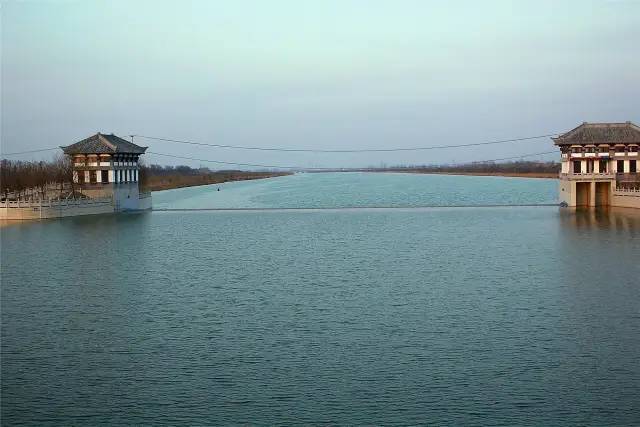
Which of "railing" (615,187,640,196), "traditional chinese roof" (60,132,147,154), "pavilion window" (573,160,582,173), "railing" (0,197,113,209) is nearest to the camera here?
"railing" (615,187,640,196)

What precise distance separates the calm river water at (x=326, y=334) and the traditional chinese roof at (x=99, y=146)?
16022 mm

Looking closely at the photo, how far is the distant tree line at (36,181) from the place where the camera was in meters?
39.0

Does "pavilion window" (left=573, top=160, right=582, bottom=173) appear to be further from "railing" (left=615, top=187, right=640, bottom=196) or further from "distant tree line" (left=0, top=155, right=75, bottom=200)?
"distant tree line" (left=0, top=155, right=75, bottom=200)

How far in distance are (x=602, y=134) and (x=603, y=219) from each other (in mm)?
7421

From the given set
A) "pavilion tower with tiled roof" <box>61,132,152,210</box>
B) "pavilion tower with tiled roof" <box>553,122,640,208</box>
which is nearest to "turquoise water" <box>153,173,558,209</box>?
"pavilion tower with tiled roof" <box>61,132,152,210</box>

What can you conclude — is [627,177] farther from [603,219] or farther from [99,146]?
[99,146]

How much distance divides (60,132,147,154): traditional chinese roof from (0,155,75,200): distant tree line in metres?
1.08

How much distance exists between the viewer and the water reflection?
2606 cm

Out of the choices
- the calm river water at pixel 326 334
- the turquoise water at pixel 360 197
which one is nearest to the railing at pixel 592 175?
the turquoise water at pixel 360 197

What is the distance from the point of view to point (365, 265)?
17.8 metres

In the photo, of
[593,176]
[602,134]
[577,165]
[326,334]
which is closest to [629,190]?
[593,176]

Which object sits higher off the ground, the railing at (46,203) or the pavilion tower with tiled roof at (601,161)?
the pavilion tower with tiled roof at (601,161)

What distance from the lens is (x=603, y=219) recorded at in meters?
29.4

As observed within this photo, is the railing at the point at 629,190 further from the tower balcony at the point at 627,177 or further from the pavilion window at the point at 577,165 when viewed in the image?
the pavilion window at the point at 577,165
